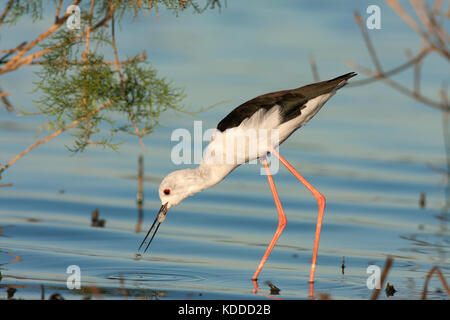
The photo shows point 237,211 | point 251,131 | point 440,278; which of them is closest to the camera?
point 251,131

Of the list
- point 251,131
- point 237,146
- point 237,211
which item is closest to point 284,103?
point 251,131

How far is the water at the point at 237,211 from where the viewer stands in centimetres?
714

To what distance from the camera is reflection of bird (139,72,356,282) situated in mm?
7016

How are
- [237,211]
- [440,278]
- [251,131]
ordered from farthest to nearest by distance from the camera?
[237,211], [440,278], [251,131]

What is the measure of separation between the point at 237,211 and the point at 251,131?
11.5ft

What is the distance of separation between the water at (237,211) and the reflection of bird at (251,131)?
0.78m

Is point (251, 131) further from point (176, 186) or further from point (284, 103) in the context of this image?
point (176, 186)

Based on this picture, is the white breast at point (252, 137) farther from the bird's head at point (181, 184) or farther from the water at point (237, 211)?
the water at point (237, 211)

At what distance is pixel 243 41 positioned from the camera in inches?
746

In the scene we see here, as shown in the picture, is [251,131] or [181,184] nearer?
[251,131]

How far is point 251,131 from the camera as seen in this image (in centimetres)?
704

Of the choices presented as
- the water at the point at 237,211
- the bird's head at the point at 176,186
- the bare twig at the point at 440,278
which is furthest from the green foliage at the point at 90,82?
the bare twig at the point at 440,278

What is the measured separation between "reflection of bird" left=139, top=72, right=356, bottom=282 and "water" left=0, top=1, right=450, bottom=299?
780mm

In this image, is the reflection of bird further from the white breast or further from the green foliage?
the green foliage
